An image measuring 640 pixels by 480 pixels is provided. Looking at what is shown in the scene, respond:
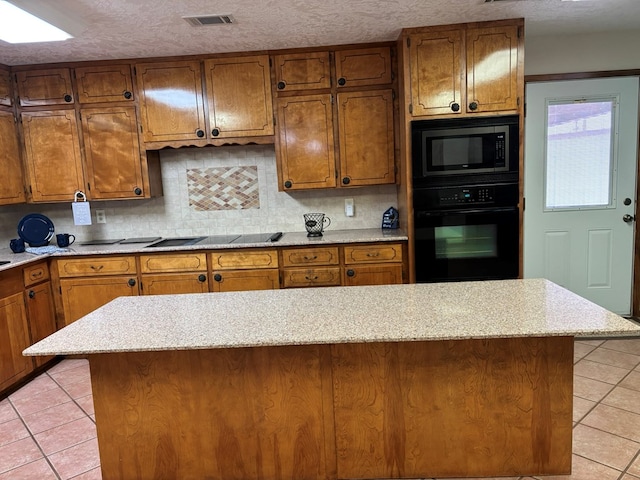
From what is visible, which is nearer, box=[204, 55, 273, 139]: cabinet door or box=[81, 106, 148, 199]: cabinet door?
box=[204, 55, 273, 139]: cabinet door

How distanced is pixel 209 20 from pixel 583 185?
3174mm

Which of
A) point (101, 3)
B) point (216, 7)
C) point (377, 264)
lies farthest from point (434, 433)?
point (101, 3)

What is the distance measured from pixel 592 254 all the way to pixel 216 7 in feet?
11.4

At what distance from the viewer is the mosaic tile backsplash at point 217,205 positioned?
3.90 meters

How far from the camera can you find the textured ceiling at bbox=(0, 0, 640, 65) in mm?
2555

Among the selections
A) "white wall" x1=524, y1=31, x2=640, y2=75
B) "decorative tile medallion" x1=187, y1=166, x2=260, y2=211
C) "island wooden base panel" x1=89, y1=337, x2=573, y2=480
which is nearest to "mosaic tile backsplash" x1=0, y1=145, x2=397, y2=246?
"decorative tile medallion" x1=187, y1=166, x2=260, y2=211

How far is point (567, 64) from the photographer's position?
3.59 metres

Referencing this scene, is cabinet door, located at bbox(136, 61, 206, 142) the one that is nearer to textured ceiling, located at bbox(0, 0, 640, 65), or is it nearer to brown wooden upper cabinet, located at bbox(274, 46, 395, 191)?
textured ceiling, located at bbox(0, 0, 640, 65)

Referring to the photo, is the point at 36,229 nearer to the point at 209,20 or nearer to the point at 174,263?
the point at 174,263

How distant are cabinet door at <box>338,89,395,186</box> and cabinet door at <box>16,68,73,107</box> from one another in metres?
2.18

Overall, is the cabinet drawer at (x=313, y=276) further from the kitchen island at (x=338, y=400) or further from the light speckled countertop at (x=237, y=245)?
the kitchen island at (x=338, y=400)

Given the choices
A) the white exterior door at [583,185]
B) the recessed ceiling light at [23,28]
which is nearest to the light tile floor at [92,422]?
the white exterior door at [583,185]

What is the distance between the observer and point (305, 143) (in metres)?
3.53

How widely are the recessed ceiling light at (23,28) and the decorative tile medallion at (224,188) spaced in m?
1.46
